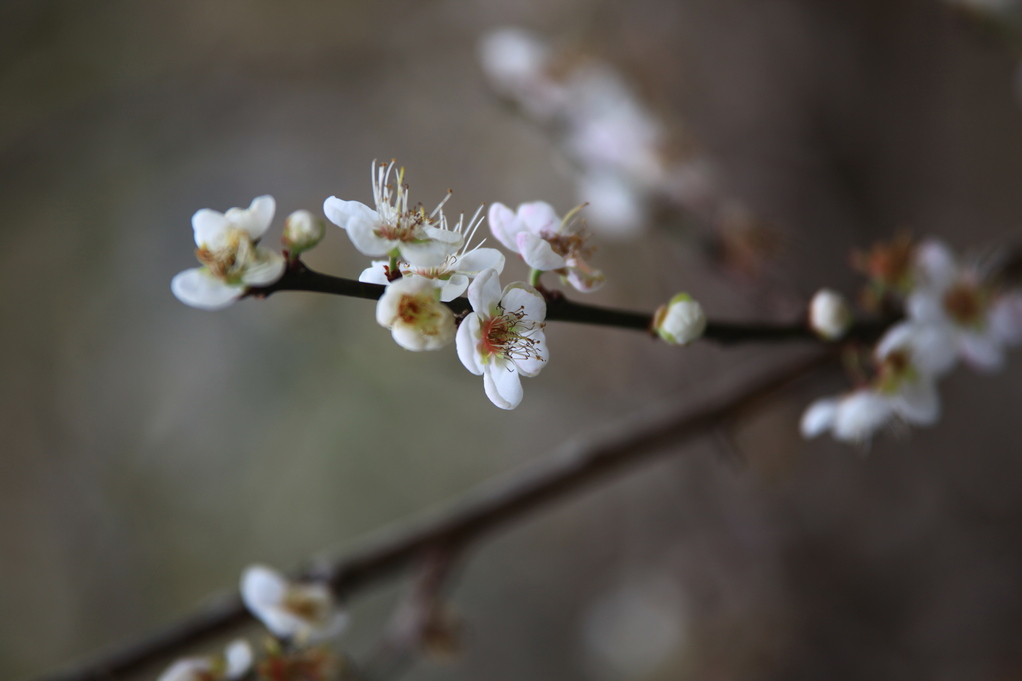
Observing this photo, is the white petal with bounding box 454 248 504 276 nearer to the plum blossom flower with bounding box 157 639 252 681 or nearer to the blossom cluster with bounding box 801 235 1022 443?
the blossom cluster with bounding box 801 235 1022 443

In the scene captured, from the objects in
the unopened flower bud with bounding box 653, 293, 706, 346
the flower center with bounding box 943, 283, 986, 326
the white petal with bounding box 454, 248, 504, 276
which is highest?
the white petal with bounding box 454, 248, 504, 276

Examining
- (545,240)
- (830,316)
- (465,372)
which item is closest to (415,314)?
(545,240)

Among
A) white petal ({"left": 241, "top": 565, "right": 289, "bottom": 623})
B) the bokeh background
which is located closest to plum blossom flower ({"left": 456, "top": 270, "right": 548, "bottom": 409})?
white petal ({"left": 241, "top": 565, "right": 289, "bottom": 623})

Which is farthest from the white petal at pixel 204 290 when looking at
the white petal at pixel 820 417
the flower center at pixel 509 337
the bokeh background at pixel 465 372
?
the bokeh background at pixel 465 372

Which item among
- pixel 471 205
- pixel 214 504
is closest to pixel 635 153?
pixel 471 205

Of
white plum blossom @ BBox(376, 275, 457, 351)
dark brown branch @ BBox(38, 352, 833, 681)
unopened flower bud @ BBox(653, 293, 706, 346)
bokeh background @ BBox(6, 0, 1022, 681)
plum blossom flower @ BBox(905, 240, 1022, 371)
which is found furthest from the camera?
bokeh background @ BBox(6, 0, 1022, 681)

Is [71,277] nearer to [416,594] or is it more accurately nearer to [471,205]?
[471,205]

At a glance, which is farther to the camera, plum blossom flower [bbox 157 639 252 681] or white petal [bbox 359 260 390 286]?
plum blossom flower [bbox 157 639 252 681]
